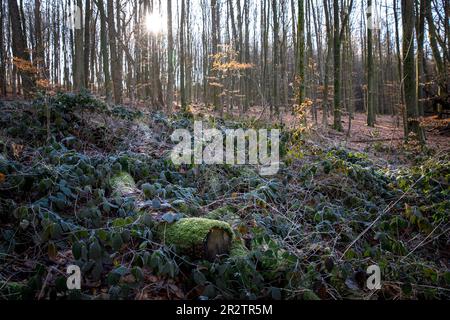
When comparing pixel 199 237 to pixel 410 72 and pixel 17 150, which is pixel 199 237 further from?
pixel 410 72

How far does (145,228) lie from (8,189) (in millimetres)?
1837

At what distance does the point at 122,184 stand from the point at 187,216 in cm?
115

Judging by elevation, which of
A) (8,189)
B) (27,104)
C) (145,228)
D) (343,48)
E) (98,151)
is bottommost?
(145,228)

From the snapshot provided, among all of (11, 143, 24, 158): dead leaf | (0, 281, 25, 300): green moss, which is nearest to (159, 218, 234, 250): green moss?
(0, 281, 25, 300): green moss

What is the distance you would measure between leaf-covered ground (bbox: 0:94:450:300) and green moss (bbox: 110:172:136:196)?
0.04m

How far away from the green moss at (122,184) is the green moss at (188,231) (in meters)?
1.06

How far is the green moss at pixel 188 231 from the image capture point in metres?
3.23

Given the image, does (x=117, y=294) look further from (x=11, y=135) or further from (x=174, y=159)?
(x=11, y=135)

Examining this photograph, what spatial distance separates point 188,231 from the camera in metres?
3.30

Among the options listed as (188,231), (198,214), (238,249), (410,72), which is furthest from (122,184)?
(410,72)

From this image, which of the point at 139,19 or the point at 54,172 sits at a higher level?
the point at 139,19

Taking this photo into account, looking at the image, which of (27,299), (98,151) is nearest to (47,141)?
(98,151)

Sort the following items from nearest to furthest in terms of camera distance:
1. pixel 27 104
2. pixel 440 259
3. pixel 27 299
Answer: pixel 27 299, pixel 440 259, pixel 27 104

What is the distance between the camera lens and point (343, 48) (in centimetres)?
2030
